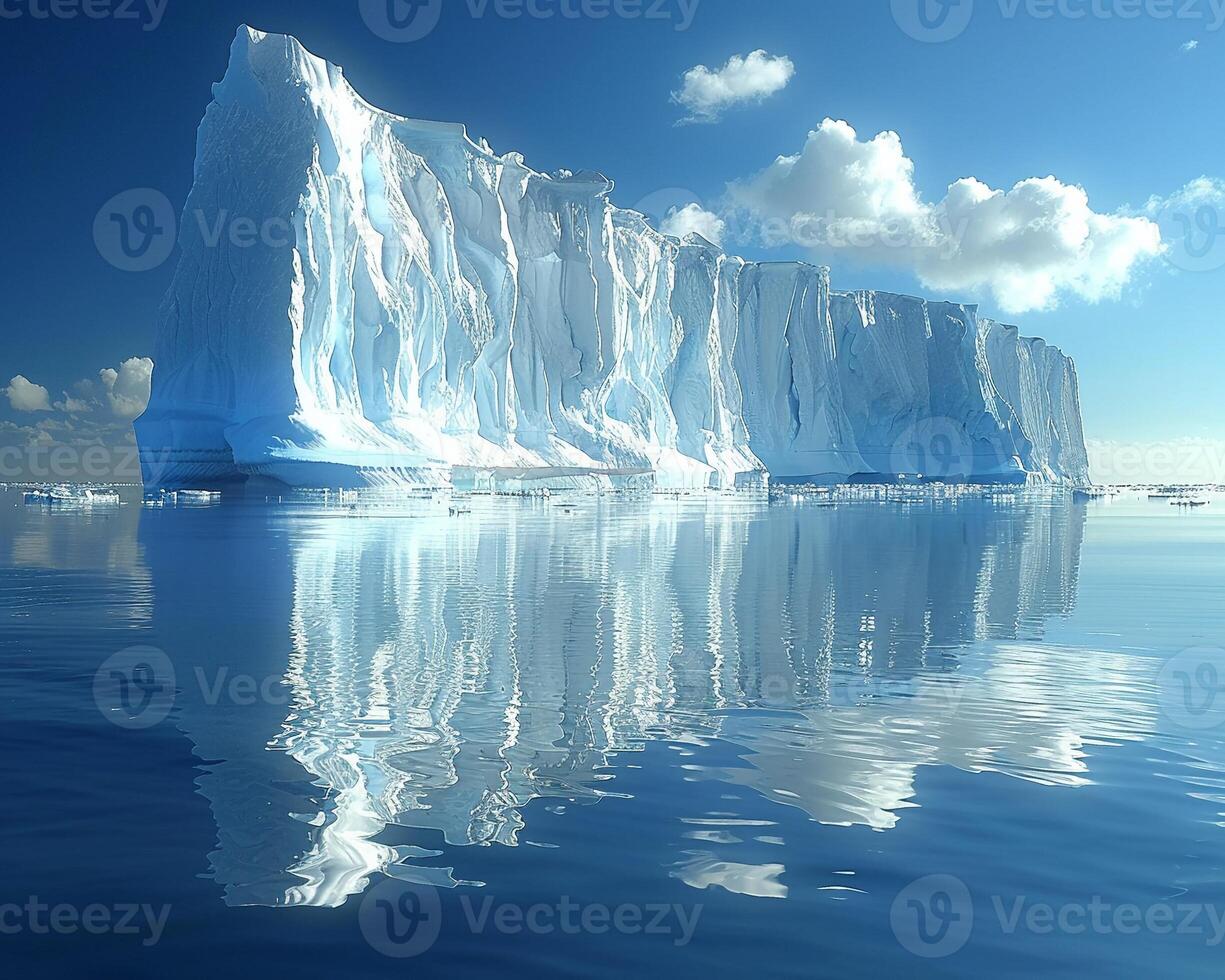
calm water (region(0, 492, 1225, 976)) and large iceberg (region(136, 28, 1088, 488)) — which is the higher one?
large iceberg (region(136, 28, 1088, 488))

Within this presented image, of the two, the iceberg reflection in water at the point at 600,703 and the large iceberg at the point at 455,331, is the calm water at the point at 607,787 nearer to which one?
the iceberg reflection in water at the point at 600,703

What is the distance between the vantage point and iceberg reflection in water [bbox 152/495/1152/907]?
4438 millimetres

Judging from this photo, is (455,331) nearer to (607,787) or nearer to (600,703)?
(600,703)

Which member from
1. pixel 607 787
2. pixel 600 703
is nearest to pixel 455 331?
pixel 600 703

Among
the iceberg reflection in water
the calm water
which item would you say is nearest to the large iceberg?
the iceberg reflection in water

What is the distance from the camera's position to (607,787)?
16.3 ft

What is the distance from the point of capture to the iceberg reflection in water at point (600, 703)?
444cm

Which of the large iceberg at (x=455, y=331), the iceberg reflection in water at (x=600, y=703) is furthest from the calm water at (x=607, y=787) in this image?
the large iceberg at (x=455, y=331)

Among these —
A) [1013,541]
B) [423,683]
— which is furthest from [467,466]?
[423,683]

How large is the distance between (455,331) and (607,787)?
150 ft

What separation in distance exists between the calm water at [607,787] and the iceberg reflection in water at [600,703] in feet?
0.10

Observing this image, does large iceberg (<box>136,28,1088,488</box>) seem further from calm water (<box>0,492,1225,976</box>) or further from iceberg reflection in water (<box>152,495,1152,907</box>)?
calm water (<box>0,492,1225,976</box>)

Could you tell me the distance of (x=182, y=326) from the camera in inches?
1732

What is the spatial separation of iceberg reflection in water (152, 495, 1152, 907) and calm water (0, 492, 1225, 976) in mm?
31
